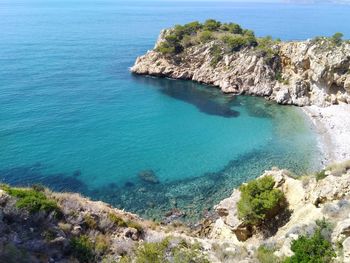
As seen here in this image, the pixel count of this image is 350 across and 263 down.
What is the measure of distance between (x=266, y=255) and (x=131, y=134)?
32.3m

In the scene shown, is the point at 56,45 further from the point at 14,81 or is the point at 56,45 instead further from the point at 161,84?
the point at 161,84

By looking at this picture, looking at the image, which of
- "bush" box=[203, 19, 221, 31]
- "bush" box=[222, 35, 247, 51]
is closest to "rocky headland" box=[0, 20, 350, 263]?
"bush" box=[222, 35, 247, 51]

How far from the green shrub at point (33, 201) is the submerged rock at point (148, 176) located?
58.7 ft

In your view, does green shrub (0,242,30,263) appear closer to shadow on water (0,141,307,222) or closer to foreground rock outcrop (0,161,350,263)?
foreground rock outcrop (0,161,350,263)

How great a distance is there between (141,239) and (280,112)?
41.5 meters

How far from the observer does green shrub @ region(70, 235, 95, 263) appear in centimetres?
1504

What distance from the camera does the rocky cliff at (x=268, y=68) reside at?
5612 centimetres

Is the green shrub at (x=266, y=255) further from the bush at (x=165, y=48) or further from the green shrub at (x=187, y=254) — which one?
the bush at (x=165, y=48)

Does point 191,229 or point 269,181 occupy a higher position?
point 269,181

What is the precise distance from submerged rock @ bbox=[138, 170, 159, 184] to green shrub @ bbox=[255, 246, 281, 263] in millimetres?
20246

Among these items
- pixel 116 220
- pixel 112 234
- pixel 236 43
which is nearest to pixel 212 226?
pixel 116 220

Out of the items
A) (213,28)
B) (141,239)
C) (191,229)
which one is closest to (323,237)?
(141,239)

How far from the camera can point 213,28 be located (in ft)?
261

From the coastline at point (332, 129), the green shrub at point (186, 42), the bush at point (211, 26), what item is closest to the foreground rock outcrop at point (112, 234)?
the coastline at point (332, 129)
